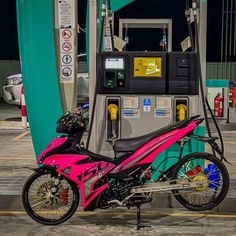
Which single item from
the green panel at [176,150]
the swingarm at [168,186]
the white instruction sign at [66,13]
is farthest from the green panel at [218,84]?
the swingarm at [168,186]

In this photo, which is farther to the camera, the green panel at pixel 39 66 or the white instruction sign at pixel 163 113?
the green panel at pixel 39 66

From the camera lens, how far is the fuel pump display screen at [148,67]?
5598 millimetres

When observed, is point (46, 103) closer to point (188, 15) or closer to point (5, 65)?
point (188, 15)

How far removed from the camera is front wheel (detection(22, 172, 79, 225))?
4.90 metres

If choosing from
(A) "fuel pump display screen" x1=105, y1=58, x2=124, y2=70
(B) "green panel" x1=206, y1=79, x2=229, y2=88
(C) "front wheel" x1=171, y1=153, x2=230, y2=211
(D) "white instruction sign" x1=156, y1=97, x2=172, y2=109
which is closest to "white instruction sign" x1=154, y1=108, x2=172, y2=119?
(D) "white instruction sign" x1=156, y1=97, x2=172, y2=109

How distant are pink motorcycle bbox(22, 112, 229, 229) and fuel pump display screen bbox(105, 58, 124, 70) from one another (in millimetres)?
826

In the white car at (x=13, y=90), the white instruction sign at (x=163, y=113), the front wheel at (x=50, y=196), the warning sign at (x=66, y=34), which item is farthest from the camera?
the white car at (x=13, y=90)

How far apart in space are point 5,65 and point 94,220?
66.2 ft

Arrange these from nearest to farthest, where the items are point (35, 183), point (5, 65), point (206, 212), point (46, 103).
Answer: point (35, 183) < point (206, 212) < point (46, 103) < point (5, 65)

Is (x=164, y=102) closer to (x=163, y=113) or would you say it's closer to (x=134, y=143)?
(x=163, y=113)

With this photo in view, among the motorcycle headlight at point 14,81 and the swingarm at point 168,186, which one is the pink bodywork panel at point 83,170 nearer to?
the swingarm at point 168,186

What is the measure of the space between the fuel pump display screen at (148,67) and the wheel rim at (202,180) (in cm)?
109

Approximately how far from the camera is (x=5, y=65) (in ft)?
80.3

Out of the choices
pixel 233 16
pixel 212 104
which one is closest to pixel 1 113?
pixel 212 104
